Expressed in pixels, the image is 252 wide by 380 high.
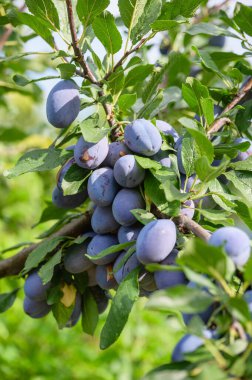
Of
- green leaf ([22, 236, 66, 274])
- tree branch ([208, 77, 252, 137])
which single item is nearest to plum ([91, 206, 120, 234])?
green leaf ([22, 236, 66, 274])

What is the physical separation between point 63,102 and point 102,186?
146 millimetres

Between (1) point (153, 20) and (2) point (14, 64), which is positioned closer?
(1) point (153, 20)

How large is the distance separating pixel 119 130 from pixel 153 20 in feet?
0.58

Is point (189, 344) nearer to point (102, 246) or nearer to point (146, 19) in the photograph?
point (102, 246)

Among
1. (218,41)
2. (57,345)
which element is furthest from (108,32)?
(57,345)

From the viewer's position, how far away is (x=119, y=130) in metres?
0.91

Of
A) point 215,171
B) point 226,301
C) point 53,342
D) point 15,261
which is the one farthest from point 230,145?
point 53,342

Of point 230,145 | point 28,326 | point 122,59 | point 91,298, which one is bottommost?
point 28,326

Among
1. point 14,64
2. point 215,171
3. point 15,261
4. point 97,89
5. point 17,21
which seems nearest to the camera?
point 215,171

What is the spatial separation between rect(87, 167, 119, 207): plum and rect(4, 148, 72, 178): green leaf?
3.0 inches

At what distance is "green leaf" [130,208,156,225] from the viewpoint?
2.49ft

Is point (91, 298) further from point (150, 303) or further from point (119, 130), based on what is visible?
point (150, 303)

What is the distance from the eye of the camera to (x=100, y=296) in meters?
1.07

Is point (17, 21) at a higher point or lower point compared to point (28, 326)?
higher
